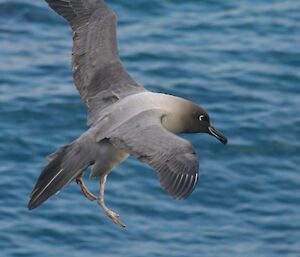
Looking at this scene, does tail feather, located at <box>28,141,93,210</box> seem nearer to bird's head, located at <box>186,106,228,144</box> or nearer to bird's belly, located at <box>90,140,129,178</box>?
bird's belly, located at <box>90,140,129,178</box>

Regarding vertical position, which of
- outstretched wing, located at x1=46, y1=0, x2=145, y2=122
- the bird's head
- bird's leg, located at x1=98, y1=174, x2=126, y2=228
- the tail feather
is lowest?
bird's leg, located at x1=98, y1=174, x2=126, y2=228

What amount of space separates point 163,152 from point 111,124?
26.9 inches

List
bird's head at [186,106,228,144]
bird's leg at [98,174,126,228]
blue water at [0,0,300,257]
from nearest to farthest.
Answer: bird's leg at [98,174,126,228] → bird's head at [186,106,228,144] → blue water at [0,0,300,257]

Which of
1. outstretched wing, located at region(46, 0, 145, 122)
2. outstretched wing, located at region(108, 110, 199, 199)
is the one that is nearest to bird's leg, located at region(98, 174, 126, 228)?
outstretched wing, located at region(108, 110, 199, 199)

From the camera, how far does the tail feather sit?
29.9 feet

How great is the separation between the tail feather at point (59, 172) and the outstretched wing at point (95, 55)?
739 mm

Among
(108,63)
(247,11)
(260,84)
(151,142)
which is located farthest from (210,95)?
(151,142)

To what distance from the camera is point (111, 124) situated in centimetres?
932

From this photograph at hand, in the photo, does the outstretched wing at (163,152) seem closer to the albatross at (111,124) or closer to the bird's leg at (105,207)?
the albatross at (111,124)

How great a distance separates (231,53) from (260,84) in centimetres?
83

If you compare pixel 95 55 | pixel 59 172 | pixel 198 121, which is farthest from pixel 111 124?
pixel 95 55

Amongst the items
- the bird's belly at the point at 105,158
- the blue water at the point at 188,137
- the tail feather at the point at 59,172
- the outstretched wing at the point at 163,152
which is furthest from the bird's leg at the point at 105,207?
the blue water at the point at 188,137

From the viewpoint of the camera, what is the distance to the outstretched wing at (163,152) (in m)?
8.61

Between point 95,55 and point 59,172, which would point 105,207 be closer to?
point 59,172
